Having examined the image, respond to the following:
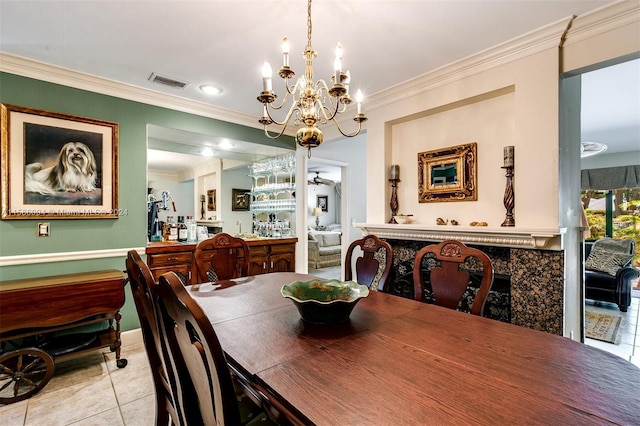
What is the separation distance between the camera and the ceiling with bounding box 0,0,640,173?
1872 millimetres

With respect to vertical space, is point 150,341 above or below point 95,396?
above

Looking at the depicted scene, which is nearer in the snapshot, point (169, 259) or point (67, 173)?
point (67, 173)

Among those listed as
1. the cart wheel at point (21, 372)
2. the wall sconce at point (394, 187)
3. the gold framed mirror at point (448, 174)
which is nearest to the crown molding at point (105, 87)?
the wall sconce at point (394, 187)

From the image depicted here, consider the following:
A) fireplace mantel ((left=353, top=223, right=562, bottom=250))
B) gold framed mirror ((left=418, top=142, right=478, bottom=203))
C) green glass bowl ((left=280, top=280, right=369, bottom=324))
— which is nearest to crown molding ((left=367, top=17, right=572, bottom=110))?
gold framed mirror ((left=418, top=142, right=478, bottom=203))

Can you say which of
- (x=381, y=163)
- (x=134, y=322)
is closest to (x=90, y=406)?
(x=134, y=322)

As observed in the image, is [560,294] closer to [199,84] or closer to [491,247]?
[491,247]

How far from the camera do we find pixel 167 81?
290cm

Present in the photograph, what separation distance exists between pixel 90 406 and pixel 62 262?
4.34 feet

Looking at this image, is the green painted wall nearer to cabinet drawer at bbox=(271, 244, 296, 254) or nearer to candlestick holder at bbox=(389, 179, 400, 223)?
cabinet drawer at bbox=(271, 244, 296, 254)

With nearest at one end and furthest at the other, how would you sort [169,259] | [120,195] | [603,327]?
[120,195] < [169,259] < [603,327]

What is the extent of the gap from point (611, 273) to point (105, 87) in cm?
648

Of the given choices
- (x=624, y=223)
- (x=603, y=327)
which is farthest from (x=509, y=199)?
(x=624, y=223)

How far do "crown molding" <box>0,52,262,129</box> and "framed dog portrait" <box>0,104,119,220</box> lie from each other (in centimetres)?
30

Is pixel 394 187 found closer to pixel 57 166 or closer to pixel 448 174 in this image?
pixel 448 174
